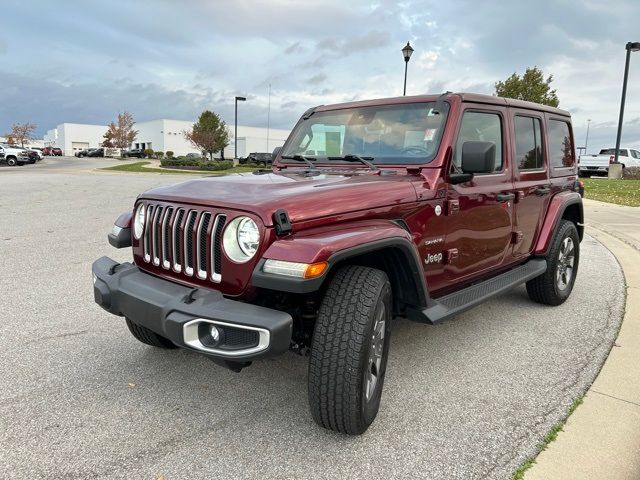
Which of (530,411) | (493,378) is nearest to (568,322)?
(493,378)

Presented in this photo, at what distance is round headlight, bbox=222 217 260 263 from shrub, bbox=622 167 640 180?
2793 cm

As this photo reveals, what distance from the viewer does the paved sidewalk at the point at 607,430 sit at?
2.30 meters

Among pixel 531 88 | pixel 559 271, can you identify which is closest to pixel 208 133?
pixel 531 88

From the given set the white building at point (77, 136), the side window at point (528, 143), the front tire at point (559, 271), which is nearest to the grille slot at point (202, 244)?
the side window at point (528, 143)

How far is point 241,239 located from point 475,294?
72.4 inches

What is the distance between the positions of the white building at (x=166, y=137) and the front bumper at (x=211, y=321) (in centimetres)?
7128

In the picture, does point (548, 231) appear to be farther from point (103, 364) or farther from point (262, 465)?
point (103, 364)

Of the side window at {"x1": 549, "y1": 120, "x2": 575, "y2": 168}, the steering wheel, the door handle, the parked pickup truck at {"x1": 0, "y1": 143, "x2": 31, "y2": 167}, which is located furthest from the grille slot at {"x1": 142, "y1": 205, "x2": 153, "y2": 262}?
the parked pickup truck at {"x1": 0, "y1": 143, "x2": 31, "y2": 167}

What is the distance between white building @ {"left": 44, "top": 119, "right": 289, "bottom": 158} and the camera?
75750 millimetres

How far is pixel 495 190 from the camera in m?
3.66

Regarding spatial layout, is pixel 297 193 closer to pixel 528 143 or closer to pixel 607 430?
pixel 607 430

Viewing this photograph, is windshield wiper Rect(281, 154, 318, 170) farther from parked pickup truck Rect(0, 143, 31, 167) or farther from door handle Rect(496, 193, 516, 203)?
parked pickup truck Rect(0, 143, 31, 167)

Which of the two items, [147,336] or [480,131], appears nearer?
[147,336]

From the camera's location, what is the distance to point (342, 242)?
2348 mm
